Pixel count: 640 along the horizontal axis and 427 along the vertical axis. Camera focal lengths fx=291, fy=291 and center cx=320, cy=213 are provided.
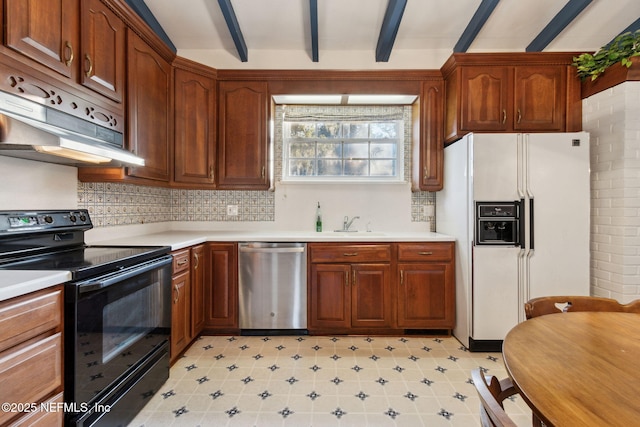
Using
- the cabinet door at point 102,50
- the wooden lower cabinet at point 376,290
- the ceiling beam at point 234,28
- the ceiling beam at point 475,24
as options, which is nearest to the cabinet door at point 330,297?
the wooden lower cabinet at point 376,290

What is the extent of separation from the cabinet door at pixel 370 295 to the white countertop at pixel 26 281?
6.65ft

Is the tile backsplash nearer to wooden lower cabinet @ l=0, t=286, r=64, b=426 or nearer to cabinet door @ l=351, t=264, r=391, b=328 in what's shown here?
cabinet door @ l=351, t=264, r=391, b=328

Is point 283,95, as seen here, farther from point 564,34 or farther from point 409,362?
point 564,34

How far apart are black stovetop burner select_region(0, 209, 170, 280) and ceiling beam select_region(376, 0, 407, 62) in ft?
8.81

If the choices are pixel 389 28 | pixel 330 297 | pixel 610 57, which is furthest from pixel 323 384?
pixel 610 57

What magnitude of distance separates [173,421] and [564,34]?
185 inches

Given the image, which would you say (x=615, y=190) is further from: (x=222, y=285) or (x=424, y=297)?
(x=222, y=285)

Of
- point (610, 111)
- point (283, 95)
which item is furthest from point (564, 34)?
point (283, 95)

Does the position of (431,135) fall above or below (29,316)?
above

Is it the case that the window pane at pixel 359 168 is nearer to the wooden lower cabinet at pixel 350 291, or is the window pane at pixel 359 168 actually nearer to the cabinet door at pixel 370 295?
the wooden lower cabinet at pixel 350 291

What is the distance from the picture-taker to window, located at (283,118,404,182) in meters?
3.38

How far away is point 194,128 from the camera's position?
2770mm

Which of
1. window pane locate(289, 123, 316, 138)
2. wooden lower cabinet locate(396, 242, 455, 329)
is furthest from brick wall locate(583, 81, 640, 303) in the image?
window pane locate(289, 123, 316, 138)

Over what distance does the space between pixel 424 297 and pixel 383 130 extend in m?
1.90
